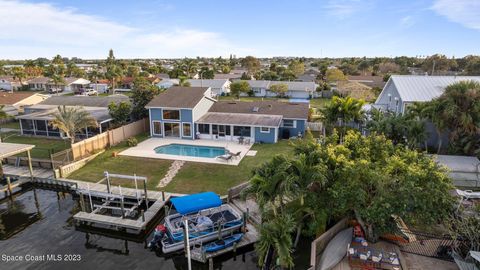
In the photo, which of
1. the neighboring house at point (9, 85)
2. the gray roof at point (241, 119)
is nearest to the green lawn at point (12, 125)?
the gray roof at point (241, 119)

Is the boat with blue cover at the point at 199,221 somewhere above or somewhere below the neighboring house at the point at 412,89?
below

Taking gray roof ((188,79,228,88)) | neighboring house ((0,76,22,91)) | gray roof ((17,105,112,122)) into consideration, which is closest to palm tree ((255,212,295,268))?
gray roof ((17,105,112,122))

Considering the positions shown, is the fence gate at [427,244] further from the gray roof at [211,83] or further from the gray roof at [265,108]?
the gray roof at [211,83]

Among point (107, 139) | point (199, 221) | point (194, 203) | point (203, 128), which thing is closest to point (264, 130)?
point (203, 128)

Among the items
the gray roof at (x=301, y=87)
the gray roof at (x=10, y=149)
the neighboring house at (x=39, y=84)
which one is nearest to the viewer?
the gray roof at (x=10, y=149)

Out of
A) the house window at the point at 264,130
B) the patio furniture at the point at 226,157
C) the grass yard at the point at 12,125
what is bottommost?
the patio furniture at the point at 226,157

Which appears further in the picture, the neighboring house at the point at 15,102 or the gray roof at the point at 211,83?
the gray roof at the point at 211,83
